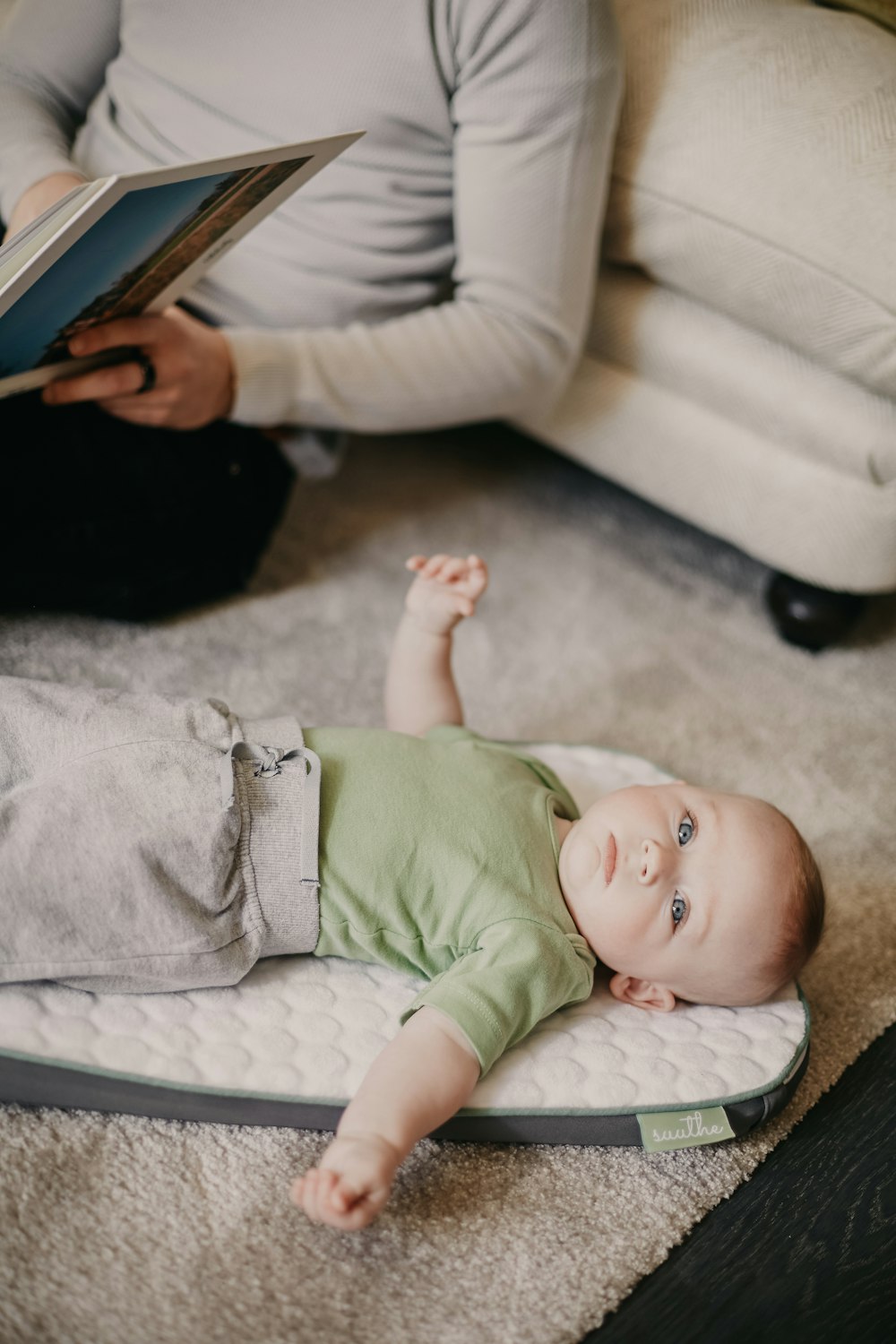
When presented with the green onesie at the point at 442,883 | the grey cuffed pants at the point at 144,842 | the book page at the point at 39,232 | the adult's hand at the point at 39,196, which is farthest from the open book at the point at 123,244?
the green onesie at the point at 442,883

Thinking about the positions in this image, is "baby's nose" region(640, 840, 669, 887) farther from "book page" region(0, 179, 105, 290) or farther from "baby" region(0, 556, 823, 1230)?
"book page" region(0, 179, 105, 290)

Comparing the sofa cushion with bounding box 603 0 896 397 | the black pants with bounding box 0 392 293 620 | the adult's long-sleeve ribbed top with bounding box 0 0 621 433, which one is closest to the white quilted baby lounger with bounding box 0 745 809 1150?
the black pants with bounding box 0 392 293 620

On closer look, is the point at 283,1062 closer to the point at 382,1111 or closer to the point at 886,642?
the point at 382,1111

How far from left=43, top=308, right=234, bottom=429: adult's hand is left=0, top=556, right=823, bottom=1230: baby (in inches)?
12.4

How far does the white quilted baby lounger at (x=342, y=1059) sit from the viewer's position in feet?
2.28

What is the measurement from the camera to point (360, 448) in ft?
5.01

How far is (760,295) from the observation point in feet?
3.57

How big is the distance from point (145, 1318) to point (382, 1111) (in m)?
0.18

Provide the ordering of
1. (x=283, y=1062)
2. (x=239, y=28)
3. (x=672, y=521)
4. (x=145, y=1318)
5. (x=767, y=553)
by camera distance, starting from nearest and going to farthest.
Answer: (x=145, y=1318), (x=283, y=1062), (x=239, y=28), (x=767, y=553), (x=672, y=521)

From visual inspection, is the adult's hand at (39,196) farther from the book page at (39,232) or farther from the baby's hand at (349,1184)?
the baby's hand at (349,1184)

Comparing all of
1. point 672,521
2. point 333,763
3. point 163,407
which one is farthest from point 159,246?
point 672,521

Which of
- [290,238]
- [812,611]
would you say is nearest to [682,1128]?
[812,611]

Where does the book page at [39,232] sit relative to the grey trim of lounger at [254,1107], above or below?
above

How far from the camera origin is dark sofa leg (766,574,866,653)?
1.26 metres
